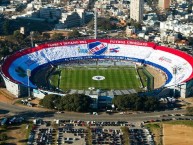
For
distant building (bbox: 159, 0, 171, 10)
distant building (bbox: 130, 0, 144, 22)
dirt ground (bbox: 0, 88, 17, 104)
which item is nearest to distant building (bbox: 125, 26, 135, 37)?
distant building (bbox: 130, 0, 144, 22)

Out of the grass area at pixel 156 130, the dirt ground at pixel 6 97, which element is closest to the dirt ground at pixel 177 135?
the grass area at pixel 156 130

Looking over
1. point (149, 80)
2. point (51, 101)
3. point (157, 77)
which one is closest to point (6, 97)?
point (51, 101)

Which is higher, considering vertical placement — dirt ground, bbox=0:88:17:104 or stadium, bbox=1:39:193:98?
stadium, bbox=1:39:193:98

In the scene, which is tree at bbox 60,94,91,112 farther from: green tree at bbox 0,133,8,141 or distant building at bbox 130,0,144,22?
distant building at bbox 130,0,144,22

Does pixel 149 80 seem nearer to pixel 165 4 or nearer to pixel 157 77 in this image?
pixel 157 77

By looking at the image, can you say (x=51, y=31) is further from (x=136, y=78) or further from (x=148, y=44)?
(x=136, y=78)

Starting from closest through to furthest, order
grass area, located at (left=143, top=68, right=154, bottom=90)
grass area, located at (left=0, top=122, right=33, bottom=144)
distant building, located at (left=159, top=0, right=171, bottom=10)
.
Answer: grass area, located at (left=0, top=122, right=33, bottom=144), grass area, located at (left=143, top=68, right=154, bottom=90), distant building, located at (left=159, top=0, right=171, bottom=10)

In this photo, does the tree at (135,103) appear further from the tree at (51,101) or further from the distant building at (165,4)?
the distant building at (165,4)
